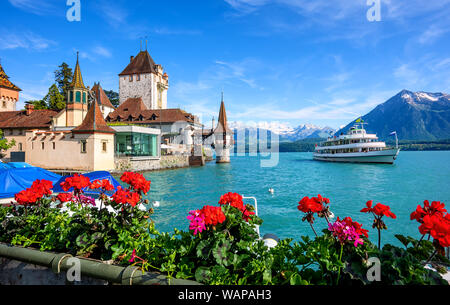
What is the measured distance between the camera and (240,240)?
254 cm

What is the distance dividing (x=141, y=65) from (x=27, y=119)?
33.7m

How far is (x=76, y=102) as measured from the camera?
39906 millimetres

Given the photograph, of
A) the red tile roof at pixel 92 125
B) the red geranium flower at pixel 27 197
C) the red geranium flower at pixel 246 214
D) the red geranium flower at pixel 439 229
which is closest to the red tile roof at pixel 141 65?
the red tile roof at pixel 92 125

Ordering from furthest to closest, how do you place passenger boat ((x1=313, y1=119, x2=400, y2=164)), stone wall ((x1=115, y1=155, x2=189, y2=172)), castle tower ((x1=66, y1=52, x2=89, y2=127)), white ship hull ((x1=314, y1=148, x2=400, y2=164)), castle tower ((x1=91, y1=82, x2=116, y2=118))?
passenger boat ((x1=313, y1=119, x2=400, y2=164)), white ship hull ((x1=314, y1=148, x2=400, y2=164)), castle tower ((x1=91, y1=82, x2=116, y2=118)), castle tower ((x1=66, y1=52, x2=89, y2=127)), stone wall ((x1=115, y1=155, x2=189, y2=172))

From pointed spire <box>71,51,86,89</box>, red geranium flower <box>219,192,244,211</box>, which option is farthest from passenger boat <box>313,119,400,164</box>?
red geranium flower <box>219,192,244,211</box>

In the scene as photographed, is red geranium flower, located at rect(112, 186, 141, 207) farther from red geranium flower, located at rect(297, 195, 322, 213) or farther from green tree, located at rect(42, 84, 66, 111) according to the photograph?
green tree, located at rect(42, 84, 66, 111)

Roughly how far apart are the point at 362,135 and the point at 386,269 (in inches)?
2711

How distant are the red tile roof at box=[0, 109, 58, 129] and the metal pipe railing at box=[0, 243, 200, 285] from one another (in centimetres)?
4619

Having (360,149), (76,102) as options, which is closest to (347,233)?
(76,102)

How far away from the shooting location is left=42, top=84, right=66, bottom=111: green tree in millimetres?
50916

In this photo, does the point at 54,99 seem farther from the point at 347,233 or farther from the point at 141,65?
the point at 347,233

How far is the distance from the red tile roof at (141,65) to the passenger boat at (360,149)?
54753mm

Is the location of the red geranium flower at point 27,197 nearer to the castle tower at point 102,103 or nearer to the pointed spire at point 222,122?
the castle tower at point 102,103
